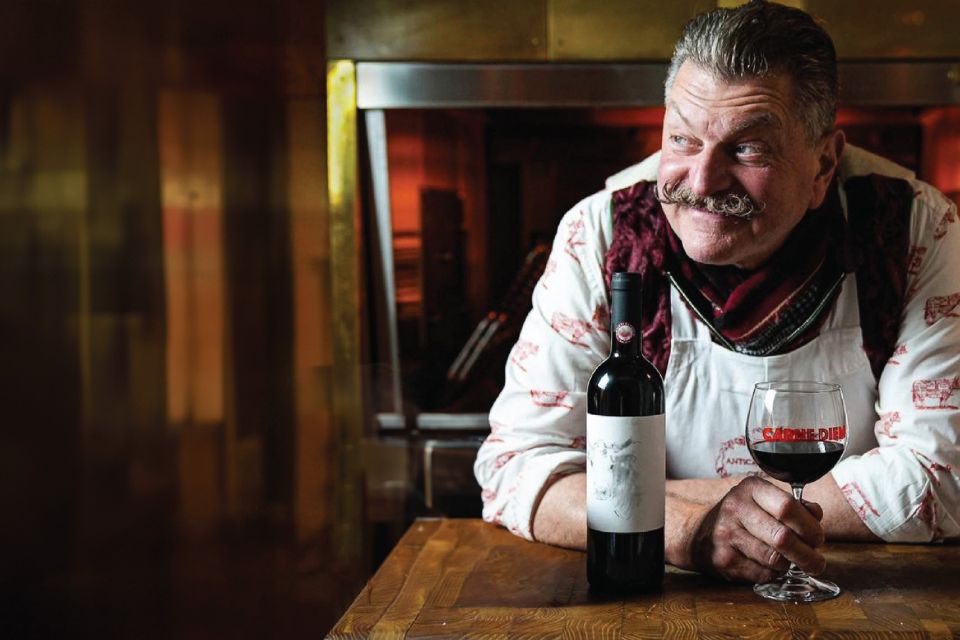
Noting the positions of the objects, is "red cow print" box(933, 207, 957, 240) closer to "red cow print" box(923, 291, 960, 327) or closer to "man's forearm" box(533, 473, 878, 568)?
"red cow print" box(923, 291, 960, 327)

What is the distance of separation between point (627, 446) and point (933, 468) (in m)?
0.56

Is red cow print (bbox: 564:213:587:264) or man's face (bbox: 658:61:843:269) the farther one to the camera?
red cow print (bbox: 564:213:587:264)

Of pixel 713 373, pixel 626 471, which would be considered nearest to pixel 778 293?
pixel 713 373

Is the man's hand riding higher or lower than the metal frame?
lower

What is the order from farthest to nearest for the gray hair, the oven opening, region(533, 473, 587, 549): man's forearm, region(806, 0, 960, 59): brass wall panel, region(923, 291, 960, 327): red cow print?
the oven opening, region(806, 0, 960, 59): brass wall panel, region(923, 291, 960, 327): red cow print, the gray hair, region(533, 473, 587, 549): man's forearm

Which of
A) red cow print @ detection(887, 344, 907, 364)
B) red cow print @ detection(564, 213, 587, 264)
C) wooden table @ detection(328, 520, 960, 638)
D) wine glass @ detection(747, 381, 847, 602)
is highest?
red cow print @ detection(564, 213, 587, 264)

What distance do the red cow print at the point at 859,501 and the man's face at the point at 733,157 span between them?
357mm

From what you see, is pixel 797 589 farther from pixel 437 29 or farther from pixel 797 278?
pixel 437 29

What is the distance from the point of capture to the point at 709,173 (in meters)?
1.44

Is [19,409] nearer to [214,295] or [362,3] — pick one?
[214,295]

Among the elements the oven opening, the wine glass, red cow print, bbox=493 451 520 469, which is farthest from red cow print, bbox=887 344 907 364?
the oven opening

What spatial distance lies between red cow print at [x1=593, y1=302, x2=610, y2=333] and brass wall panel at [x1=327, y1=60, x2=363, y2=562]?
3.43 ft

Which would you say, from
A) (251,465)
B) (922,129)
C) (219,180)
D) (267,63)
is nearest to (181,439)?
(251,465)

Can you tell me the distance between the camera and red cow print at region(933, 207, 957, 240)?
160 centimetres
